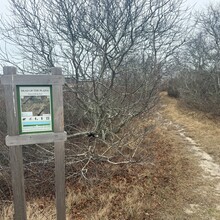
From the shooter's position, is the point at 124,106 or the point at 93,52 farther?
the point at 124,106

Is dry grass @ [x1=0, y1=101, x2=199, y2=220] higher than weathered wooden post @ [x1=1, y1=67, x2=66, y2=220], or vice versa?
weathered wooden post @ [x1=1, y1=67, x2=66, y2=220]

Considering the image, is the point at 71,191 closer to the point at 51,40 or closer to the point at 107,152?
Answer: the point at 107,152

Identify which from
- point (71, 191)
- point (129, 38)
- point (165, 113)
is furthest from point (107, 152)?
point (165, 113)

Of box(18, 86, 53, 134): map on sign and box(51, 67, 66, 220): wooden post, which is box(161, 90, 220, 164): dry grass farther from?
box(18, 86, 53, 134): map on sign

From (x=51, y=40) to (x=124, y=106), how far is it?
232 centimetres

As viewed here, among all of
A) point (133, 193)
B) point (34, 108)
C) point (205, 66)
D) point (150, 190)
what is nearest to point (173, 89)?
point (205, 66)

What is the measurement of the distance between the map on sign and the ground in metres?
1.42

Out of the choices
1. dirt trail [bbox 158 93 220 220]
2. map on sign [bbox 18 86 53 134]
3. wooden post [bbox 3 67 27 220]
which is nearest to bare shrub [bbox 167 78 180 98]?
dirt trail [bbox 158 93 220 220]

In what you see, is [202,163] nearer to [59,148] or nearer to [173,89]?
[59,148]

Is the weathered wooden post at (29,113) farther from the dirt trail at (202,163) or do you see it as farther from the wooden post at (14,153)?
the dirt trail at (202,163)

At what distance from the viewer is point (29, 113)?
2.20m

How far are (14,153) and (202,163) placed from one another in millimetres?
4497

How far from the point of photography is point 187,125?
33.1ft

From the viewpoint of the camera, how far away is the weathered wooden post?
2.13m
